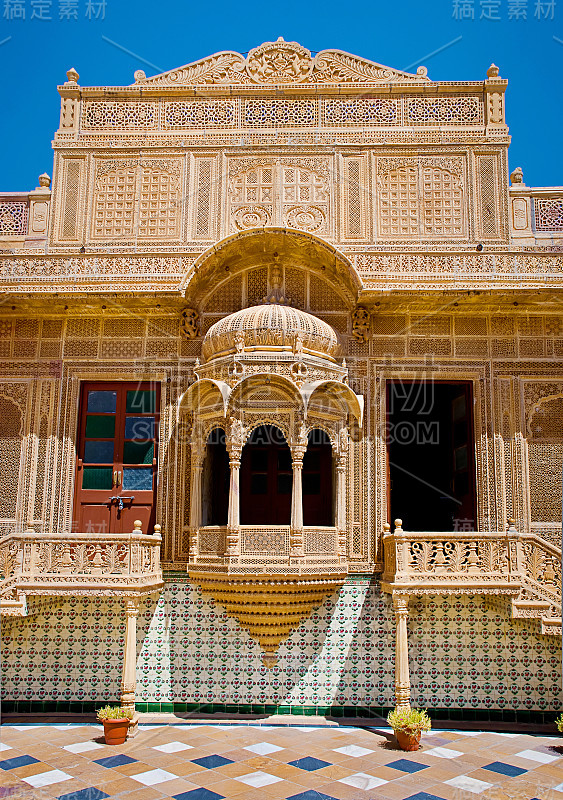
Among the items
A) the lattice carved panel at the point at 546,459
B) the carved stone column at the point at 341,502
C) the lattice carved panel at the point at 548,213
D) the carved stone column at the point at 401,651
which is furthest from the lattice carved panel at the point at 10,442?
the lattice carved panel at the point at 548,213

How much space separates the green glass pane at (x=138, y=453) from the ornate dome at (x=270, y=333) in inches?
60.8

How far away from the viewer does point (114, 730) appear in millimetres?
8219

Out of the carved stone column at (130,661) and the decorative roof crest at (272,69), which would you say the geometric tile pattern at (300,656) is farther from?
the decorative roof crest at (272,69)

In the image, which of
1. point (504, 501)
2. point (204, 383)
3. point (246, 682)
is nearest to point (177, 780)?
point (246, 682)

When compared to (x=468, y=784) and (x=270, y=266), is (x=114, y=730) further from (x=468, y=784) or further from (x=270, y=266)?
(x=270, y=266)

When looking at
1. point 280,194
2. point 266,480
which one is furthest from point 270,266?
point 266,480

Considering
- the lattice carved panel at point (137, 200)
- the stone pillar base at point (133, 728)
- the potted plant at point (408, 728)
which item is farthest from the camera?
the lattice carved panel at point (137, 200)

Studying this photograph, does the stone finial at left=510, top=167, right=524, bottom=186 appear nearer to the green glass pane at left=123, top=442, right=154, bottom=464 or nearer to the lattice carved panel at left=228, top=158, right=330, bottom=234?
the lattice carved panel at left=228, top=158, right=330, bottom=234

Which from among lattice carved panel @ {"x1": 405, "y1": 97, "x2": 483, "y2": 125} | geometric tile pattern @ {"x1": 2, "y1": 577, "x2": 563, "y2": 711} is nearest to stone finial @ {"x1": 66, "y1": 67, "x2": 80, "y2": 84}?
lattice carved panel @ {"x1": 405, "y1": 97, "x2": 483, "y2": 125}

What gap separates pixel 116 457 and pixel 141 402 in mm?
843

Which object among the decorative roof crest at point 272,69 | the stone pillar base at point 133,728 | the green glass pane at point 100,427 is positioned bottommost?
the stone pillar base at point 133,728

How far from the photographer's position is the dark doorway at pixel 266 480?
33.5 feet

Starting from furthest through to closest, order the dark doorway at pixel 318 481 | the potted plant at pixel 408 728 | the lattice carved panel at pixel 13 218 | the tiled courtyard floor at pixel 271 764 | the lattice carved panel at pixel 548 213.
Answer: the lattice carved panel at pixel 13 218 → the lattice carved panel at pixel 548 213 → the dark doorway at pixel 318 481 → the potted plant at pixel 408 728 → the tiled courtyard floor at pixel 271 764

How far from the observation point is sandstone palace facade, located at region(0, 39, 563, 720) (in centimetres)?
909
